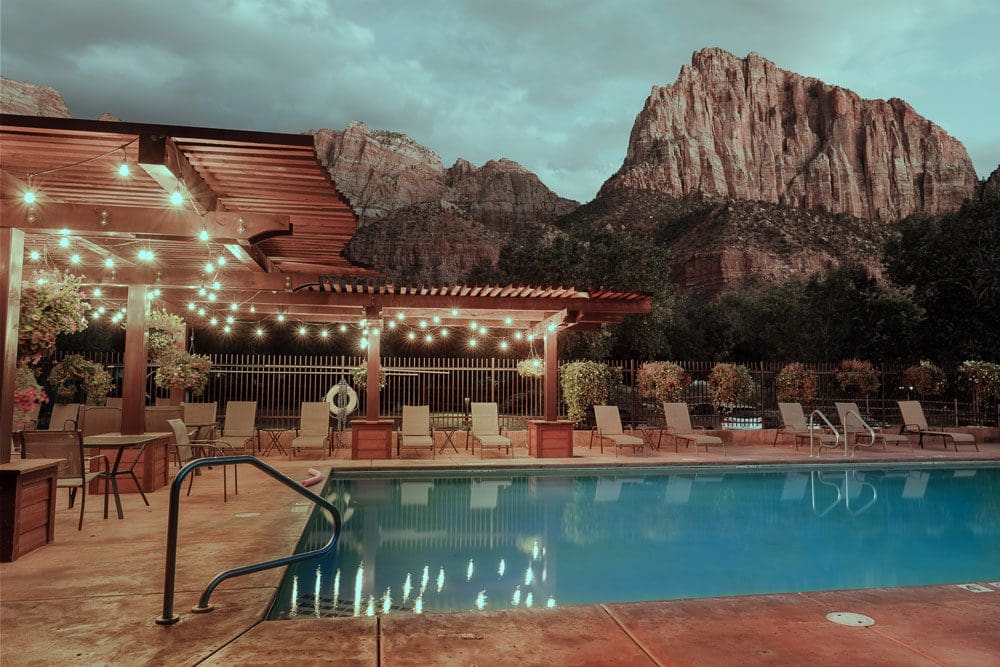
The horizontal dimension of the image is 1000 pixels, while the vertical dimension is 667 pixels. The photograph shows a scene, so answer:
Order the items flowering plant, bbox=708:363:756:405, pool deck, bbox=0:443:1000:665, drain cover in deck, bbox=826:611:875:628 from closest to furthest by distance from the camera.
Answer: pool deck, bbox=0:443:1000:665
drain cover in deck, bbox=826:611:875:628
flowering plant, bbox=708:363:756:405

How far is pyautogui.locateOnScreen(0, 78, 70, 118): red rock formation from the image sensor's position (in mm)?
60875

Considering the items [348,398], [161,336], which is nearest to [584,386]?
[348,398]

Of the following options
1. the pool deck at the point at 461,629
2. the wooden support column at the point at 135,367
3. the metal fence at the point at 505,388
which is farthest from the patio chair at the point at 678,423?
the wooden support column at the point at 135,367

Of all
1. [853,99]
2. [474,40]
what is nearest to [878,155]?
[853,99]

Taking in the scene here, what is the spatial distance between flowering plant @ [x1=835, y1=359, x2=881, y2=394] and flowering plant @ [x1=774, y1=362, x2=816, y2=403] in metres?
0.84

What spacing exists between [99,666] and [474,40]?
117483 millimetres

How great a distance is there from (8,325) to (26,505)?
1239 mm

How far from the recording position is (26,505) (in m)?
4.36

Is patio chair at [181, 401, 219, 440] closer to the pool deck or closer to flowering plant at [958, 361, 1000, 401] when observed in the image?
the pool deck

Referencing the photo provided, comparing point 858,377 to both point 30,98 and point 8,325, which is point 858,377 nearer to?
point 8,325

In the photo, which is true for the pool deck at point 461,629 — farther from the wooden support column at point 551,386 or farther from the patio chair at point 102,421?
the wooden support column at point 551,386

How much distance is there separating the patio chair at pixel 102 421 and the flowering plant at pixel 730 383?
10.1 metres

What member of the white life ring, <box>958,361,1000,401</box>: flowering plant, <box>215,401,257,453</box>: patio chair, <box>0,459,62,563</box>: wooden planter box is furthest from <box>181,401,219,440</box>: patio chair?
<box>958,361,1000,401</box>: flowering plant

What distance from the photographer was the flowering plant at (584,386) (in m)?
12.3
